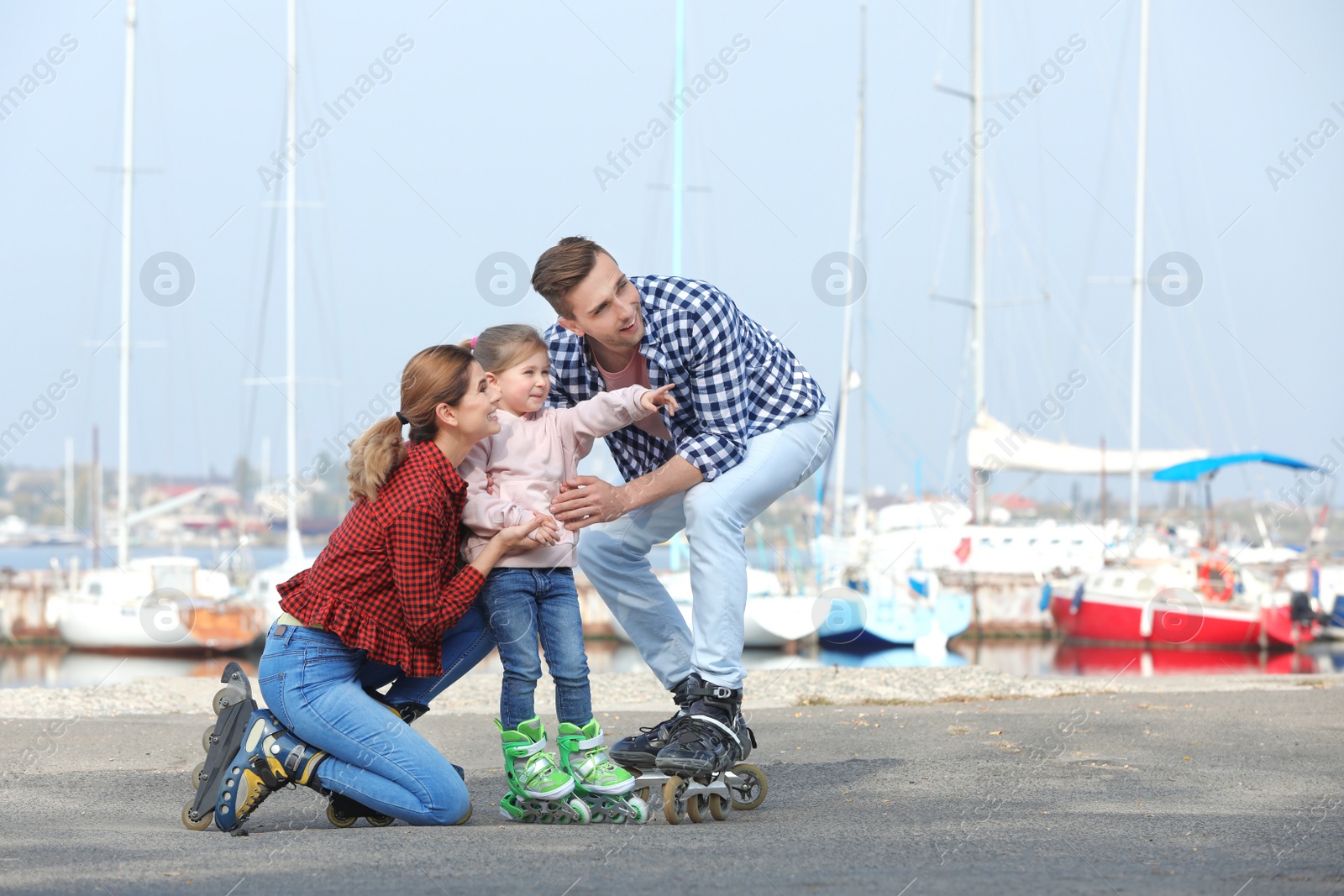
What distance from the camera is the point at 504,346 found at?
3.69 meters

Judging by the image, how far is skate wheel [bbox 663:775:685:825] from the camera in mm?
3461

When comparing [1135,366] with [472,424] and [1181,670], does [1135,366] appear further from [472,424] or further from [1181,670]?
[472,424]

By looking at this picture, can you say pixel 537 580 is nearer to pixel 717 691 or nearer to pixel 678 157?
pixel 717 691

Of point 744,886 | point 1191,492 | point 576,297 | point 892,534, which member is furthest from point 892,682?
point 1191,492

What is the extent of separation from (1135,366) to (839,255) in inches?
260

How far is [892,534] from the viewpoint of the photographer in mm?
28703

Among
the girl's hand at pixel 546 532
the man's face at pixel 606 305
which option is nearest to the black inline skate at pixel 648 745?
the girl's hand at pixel 546 532

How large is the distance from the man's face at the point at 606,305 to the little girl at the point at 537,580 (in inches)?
5.7

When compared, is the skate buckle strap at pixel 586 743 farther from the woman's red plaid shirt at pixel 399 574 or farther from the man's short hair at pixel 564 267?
the man's short hair at pixel 564 267

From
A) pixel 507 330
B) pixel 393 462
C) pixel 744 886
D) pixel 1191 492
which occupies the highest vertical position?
pixel 507 330

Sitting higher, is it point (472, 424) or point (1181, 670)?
point (472, 424)

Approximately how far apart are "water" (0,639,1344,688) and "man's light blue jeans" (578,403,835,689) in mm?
15022

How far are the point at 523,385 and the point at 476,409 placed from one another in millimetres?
196

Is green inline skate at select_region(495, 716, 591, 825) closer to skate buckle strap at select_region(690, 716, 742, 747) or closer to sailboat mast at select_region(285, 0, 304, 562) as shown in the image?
skate buckle strap at select_region(690, 716, 742, 747)
